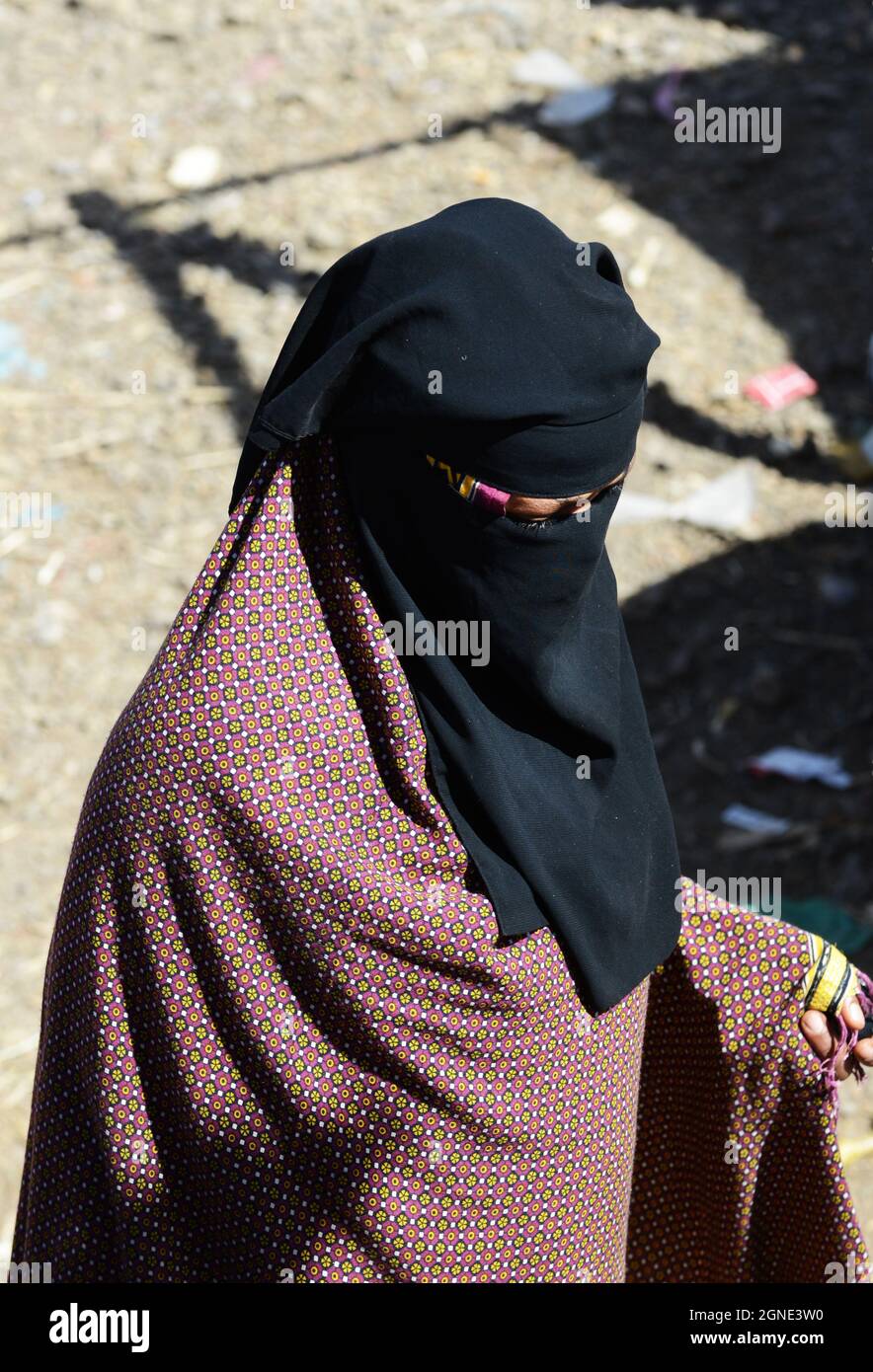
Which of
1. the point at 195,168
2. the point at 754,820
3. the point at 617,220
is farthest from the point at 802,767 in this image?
the point at 195,168

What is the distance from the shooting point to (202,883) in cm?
177

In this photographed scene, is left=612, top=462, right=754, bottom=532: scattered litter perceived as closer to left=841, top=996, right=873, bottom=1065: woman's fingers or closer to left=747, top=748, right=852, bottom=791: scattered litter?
left=747, top=748, right=852, bottom=791: scattered litter

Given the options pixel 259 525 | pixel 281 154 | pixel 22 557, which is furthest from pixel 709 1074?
pixel 281 154

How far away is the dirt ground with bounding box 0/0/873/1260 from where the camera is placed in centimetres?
459

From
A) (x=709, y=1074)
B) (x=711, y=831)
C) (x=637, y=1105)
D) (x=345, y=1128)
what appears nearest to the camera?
(x=345, y=1128)

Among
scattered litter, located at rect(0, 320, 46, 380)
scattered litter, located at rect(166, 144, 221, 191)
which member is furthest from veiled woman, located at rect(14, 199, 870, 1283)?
scattered litter, located at rect(166, 144, 221, 191)

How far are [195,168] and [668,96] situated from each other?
8.09 feet

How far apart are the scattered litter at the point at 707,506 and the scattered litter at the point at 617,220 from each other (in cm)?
186

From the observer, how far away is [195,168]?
722 centimetres

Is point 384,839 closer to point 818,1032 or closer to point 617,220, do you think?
point 818,1032

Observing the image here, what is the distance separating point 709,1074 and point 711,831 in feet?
6.80

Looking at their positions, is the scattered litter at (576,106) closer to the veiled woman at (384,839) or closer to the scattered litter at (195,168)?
the scattered litter at (195,168)

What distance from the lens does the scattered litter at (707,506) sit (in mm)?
5305

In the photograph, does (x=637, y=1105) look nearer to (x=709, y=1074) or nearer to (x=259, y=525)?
(x=709, y=1074)
